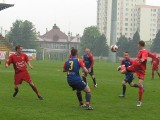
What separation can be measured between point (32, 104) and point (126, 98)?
14.8 feet

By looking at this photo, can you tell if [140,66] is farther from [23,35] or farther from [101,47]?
[101,47]

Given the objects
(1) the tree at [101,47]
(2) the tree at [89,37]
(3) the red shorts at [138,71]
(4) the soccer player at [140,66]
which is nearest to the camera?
(4) the soccer player at [140,66]

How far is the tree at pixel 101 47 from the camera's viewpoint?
135 meters

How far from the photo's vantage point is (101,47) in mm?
135750

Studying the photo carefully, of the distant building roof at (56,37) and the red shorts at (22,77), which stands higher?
the distant building roof at (56,37)

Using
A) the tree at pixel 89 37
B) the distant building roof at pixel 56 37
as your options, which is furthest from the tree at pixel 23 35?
the distant building roof at pixel 56 37

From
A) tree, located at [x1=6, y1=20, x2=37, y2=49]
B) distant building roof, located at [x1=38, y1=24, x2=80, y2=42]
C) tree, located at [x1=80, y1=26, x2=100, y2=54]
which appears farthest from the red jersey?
distant building roof, located at [x1=38, y1=24, x2=80, y2=42]

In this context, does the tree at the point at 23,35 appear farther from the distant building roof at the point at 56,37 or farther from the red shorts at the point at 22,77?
the red shorts at the point at 22,77

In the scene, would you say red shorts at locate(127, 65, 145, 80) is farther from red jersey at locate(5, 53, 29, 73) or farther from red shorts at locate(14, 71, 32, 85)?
red jersey at locate(5, 53, 29, 73)

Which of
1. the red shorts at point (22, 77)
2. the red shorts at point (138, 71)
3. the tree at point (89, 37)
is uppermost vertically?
the tree at point (89, 37)

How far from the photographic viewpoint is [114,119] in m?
10.9

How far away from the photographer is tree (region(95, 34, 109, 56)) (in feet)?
442

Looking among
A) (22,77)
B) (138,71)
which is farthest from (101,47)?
(138,71)

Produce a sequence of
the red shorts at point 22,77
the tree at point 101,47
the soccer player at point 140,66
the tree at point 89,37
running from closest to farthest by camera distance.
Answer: the soccer player at point 140,66 → the red shorts at point 22,77 → the tree at point 101,47 → the tree at point 89,37
